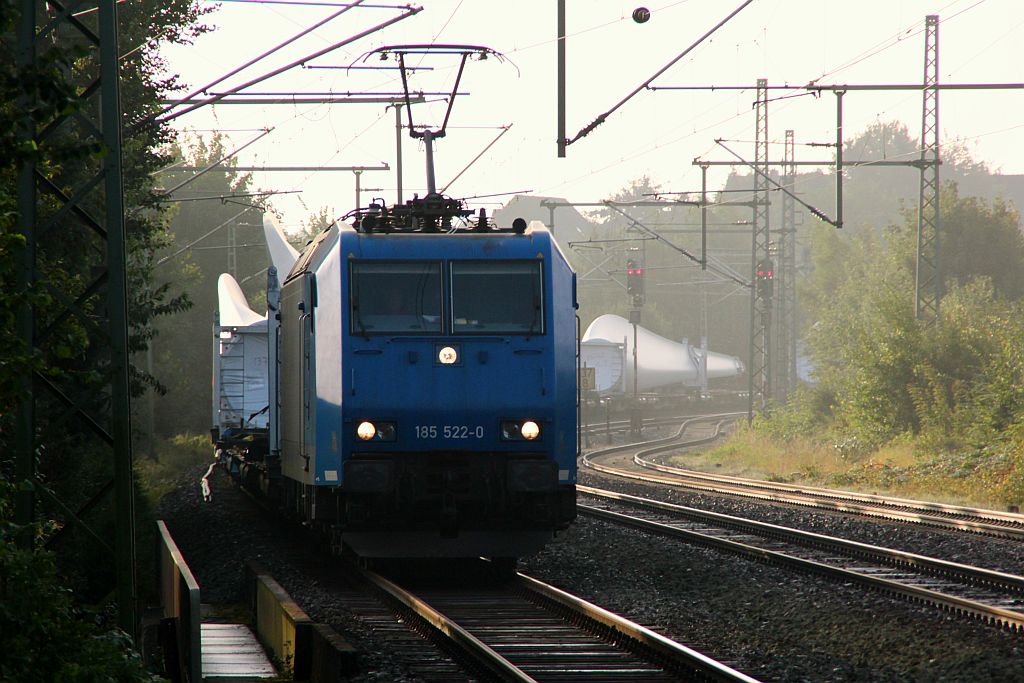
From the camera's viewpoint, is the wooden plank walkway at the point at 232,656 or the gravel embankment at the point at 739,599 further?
the wooden plank walkway at the point at 232,656

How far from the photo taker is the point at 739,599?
1243cm

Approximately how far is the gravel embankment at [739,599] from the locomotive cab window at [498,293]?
2735mm

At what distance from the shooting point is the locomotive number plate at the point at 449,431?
12461mm

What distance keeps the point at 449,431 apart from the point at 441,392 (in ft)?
1.22

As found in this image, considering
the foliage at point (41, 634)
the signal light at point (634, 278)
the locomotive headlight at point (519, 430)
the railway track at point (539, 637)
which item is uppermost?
the signal light at point (634, 278)

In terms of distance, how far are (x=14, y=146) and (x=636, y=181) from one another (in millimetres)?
139425

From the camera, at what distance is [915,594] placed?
39.9ft

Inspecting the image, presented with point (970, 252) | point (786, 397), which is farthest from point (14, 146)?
point (970, 252)

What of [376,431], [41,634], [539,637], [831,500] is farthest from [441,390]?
[831,500]

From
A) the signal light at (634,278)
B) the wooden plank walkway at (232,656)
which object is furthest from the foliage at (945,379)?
the wooden plank walkway at (232,656)

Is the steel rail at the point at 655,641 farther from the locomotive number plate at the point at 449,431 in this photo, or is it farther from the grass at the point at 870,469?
the grass at the point at 870,469

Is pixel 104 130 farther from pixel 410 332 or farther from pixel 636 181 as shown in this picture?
pixel 636 181

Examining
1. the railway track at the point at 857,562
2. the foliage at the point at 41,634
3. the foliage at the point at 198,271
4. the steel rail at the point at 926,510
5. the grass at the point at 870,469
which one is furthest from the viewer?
the foliage at the point at 198,271

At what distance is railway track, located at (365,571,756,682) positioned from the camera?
891cm
